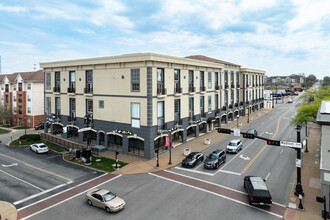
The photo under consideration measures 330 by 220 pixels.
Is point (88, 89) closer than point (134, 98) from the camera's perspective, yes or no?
No

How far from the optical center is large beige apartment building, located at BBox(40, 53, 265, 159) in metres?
30.8

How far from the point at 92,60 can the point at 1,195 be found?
72.1 ft

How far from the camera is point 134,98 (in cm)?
3162

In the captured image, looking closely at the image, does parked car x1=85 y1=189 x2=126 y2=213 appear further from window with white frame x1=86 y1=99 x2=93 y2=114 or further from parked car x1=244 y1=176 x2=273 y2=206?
window with white frame x1=86 y1=99 x2=93 y2=114

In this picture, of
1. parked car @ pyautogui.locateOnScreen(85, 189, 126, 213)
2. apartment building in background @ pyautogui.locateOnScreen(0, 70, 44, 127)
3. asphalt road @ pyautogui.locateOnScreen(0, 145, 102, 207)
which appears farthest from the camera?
apartment building in background @ pyautogui.locateOnScreen(0, 70, 44, 127)

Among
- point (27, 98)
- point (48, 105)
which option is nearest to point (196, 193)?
point (48, 105)

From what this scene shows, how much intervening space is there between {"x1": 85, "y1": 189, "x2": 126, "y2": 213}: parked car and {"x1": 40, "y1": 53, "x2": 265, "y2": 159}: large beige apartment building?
1236cm

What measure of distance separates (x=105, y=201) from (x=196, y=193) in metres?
8.05

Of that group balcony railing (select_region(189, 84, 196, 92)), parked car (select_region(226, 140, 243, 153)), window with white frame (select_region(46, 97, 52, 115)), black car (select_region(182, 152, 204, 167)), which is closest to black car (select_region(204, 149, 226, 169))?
black car (select_region(182, 152, 204, 167))

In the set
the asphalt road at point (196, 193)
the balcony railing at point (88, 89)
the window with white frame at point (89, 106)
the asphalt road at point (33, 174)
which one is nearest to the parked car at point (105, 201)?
the asphalt road at point (196, 193)

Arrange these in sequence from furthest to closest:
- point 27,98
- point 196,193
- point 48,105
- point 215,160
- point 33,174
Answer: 1. point 27,98
2. point 48,105
3. point 215,160
4. point 33,174
5. point 196,193

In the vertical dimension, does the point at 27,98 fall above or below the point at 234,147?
above

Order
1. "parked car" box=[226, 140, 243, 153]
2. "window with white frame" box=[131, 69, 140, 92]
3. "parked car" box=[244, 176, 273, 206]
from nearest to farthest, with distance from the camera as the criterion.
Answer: "parked car" box=[244, 176, 273, 206]
"window with white frame" box=[131, 69, 140, 92]
"parked car" box=[226, 140, 243, 153]

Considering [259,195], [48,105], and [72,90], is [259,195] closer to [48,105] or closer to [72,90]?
[72,90]
